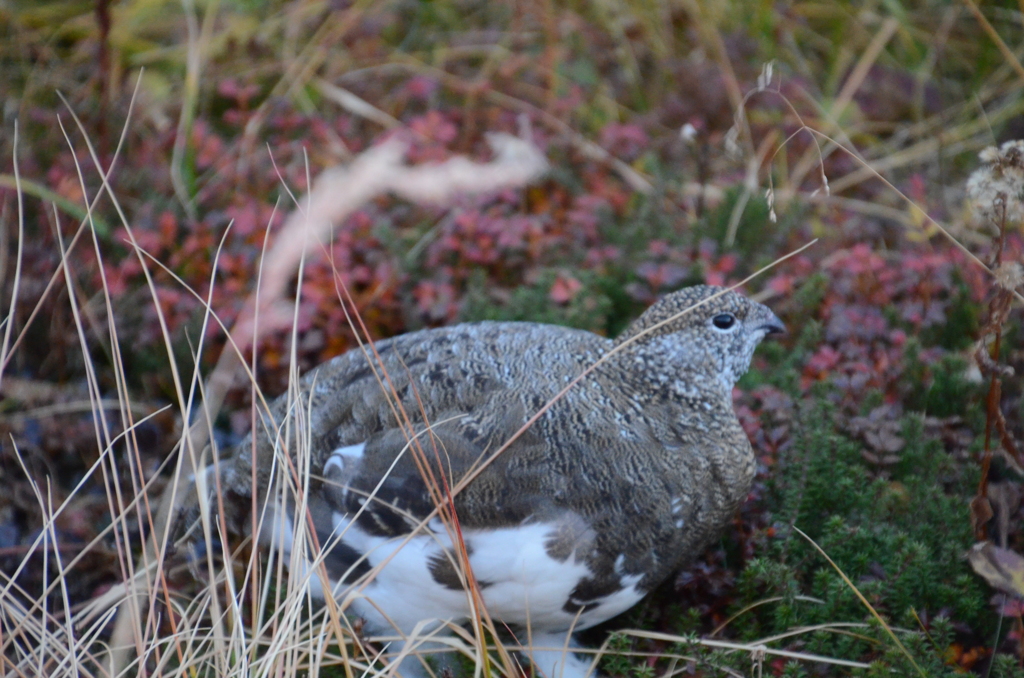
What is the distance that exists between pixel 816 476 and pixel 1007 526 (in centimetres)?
48

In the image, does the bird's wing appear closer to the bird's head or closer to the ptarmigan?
the ptarmigan

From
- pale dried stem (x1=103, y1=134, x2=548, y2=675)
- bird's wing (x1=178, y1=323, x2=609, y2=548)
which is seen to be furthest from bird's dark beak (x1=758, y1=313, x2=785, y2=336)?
pale dried stem (x1=103, y1=134, x2=548, y2=675)

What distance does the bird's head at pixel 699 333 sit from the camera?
2145mm

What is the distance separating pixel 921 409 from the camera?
8.86 ft

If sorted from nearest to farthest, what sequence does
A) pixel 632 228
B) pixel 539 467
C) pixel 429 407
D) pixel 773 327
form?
pixel 539 467
pixel 429 407
pixel 773 327
pixel 632 228

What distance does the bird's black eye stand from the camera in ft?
7.06

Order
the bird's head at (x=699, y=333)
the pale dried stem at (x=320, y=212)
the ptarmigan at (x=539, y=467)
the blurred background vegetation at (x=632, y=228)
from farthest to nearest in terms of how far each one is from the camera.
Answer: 1. the blurred background vegetation at (x=632, y=228)
2. the bird's head at (x=699, y=333)
3. the ptarmigan at (x=539, y=467)
4. the pale dried stem at (x=320, y=212)

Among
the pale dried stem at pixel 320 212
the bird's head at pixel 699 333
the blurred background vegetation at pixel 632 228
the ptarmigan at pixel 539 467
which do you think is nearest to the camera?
the pale dried stem at pixel 320 212

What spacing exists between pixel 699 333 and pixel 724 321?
2.6 inches

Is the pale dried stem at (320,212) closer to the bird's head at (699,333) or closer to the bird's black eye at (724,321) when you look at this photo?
the bird's head at (699,333)

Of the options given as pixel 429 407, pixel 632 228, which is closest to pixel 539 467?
pixel 429 407

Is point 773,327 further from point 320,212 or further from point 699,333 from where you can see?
point 320,212

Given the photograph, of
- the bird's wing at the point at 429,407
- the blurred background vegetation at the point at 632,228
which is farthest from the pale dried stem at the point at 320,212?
the bird's wing at the point at 429,407

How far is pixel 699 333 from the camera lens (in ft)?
7.06
